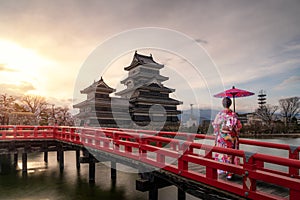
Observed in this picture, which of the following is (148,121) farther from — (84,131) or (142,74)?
(84,131)

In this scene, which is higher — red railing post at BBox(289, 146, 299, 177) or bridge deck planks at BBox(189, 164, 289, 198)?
red railing post at BBox(289, 146, 299, 177)

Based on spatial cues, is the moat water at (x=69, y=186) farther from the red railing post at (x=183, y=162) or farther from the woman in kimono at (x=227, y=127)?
the woman in kimono at (x=227, y=127)

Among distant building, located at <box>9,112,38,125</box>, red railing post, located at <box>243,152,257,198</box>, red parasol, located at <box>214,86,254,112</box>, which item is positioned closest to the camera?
red railing post, located at <box>243,152,257,198</box>

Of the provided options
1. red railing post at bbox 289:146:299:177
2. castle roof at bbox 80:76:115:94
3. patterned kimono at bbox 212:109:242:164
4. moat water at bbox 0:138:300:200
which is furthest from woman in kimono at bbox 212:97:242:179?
castle roof at bbox 80:76:115:94

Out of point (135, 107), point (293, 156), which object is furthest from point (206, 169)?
point (135, 107)

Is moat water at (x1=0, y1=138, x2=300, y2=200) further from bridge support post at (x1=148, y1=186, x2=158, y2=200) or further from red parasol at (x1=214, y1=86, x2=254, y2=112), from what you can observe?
red parasol at (x1=214, y1=86, x2=254, y2=112)

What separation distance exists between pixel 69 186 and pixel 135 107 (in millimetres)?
24261

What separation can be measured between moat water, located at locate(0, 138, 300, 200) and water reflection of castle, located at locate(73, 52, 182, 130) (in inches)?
797

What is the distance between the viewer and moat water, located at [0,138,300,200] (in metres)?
9.79

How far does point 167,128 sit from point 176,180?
94.6 feet

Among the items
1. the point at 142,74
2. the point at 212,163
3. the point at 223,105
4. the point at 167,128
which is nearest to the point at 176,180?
the point at 212,163

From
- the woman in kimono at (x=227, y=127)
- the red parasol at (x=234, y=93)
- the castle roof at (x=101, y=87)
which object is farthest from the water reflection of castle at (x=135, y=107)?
the woman in kimono at (x=227, y=127)

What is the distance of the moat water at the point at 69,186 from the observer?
9.79 meters

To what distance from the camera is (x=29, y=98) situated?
44062 millimetres
